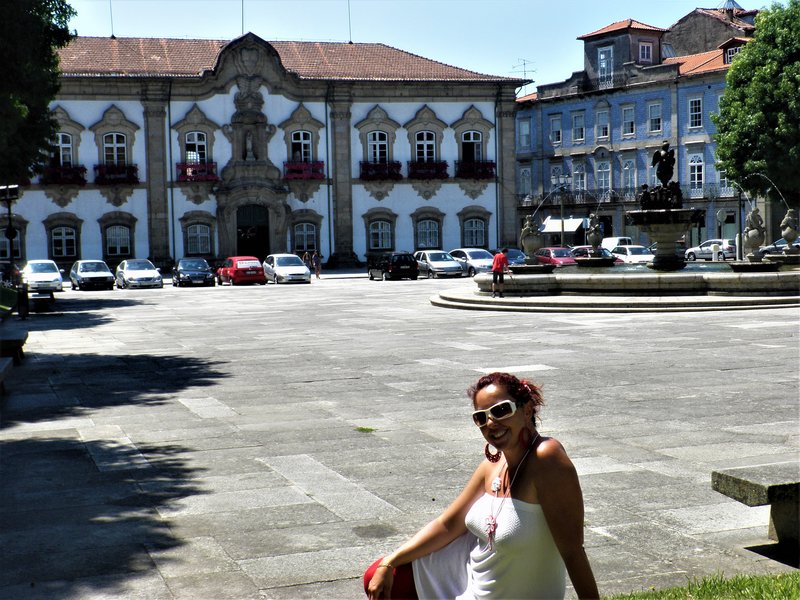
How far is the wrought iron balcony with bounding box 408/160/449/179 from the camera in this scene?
57562mm

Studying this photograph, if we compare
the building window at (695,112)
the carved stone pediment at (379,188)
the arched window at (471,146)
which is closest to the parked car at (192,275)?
the carved stone pediment at (379,188)

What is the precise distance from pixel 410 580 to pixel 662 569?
226cm

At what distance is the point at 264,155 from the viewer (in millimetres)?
55688

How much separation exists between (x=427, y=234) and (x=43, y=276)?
22486 millimetres

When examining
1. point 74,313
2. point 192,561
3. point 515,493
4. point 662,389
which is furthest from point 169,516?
point 74,313

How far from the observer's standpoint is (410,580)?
4348 millimetres

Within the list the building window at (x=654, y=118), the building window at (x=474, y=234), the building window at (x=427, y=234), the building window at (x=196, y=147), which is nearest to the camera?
the building window at (x=196, y=147)

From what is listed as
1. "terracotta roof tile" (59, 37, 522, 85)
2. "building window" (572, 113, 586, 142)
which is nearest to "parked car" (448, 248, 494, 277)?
"terracotta roof tile" (59, 37, 522, 85)

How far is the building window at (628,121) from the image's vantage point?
6800 cm

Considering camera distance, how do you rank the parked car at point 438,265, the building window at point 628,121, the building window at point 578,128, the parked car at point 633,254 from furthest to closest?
1. the building window at point 578,128
2. the building window at point 628,121
3. the parked car at point 633,254
4. the parked car at point 438,265

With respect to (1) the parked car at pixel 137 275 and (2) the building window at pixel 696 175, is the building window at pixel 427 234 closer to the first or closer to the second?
(1) the parked car at pixel 137 275

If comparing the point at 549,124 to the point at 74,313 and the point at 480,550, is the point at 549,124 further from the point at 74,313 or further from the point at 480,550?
the point at 480,550

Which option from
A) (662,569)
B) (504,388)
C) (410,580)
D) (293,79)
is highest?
(293,79)

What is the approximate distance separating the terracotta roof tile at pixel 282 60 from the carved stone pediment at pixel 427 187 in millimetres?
5457
